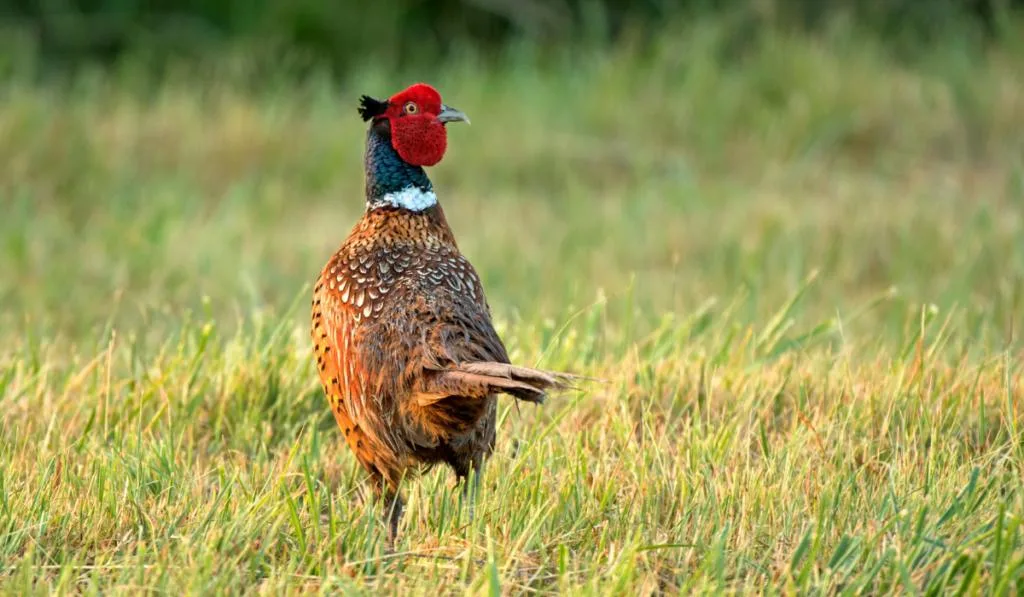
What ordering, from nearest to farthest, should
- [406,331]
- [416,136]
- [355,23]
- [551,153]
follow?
[406,331]
[416,136]
[551,153]
[355,23]

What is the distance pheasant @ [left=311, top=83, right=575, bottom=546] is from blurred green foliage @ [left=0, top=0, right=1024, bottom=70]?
6262mm

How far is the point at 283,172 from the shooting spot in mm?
8008

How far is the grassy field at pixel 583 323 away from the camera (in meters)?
2.93

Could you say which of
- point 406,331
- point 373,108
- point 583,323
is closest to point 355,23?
point 583,323

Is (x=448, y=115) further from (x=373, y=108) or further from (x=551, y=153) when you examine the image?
(x=551, y=153)

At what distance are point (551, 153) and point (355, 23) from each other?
9.39 feet

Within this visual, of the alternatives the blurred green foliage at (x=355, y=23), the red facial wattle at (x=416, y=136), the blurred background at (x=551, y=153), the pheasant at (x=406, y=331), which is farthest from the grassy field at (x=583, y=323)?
the red facial wattle at (x=416, y=136)

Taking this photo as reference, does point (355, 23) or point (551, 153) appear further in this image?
point (355, 23)

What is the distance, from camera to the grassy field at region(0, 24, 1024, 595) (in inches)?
115

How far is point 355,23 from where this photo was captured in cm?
1040

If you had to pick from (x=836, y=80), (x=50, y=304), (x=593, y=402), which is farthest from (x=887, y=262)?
→ (x=50, y=304)

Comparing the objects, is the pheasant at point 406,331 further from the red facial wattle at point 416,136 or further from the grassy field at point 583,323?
the grassy field at point 583,323

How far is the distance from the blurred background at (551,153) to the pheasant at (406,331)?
2.74 feet

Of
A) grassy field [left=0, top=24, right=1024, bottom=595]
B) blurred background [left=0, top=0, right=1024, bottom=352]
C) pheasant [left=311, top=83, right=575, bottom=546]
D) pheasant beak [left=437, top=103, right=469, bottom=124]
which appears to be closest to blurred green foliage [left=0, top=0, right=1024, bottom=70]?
A: blurred background [left=0, top=0, right=1024, bottom=352]
